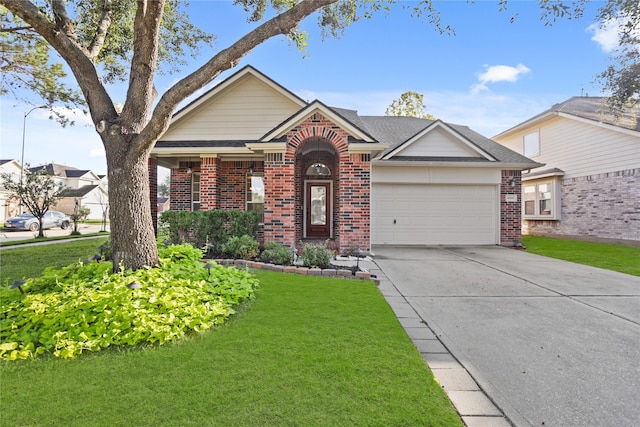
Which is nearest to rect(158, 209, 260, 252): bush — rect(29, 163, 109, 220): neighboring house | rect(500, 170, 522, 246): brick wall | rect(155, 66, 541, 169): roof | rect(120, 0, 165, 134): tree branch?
rect(155, 66, 541, 169): roof

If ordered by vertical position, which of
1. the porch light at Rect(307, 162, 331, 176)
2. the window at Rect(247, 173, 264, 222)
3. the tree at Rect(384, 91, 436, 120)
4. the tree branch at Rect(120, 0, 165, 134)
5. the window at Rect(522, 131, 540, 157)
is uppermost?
the tree at Rect(384, 91, 436, 120)

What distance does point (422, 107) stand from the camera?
27.8 metres

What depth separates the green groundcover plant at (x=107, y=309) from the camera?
3354 millimetres

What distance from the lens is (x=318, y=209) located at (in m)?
12.8

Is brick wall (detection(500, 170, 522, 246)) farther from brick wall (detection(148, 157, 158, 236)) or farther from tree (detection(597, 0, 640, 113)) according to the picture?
brick wall (detection(148, 157, 158, 236))

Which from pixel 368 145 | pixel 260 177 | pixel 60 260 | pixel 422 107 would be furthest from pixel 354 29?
pixel 422 107

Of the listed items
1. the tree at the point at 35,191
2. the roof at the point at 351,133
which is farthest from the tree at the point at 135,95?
the tree at the point at 35,191

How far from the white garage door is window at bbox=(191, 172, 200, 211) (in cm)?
686

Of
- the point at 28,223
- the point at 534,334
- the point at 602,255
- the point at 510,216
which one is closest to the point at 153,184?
the point at 534,334

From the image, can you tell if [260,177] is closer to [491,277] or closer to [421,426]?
[491,277]

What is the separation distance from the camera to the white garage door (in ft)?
40.3

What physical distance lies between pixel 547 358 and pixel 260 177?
33.8 ft

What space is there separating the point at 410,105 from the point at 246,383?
29.1 m

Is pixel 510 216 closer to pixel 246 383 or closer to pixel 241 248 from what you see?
pixel 241 248
